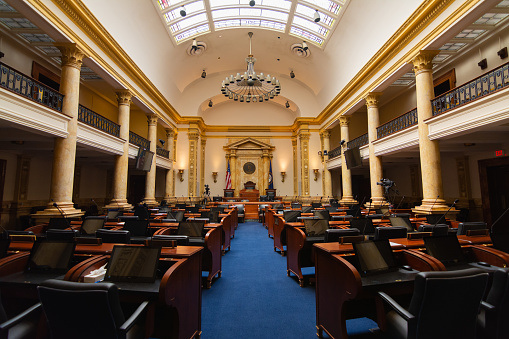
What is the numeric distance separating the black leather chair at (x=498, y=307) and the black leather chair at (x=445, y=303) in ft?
0.66

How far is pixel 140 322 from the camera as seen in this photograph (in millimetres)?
2059

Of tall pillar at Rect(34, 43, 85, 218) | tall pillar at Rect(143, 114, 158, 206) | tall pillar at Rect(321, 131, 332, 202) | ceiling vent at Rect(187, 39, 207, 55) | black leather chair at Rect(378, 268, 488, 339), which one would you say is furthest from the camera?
tall pillar at Rect(321, 131, 332, 202)

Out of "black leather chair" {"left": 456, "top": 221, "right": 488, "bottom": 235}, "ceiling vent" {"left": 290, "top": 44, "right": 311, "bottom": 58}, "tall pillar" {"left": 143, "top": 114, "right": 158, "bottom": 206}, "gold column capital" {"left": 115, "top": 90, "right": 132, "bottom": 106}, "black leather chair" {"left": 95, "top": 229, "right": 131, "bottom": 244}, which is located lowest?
"black leather chair" {"left": 95, "top": 229, "right": 131, "bottom": 244}

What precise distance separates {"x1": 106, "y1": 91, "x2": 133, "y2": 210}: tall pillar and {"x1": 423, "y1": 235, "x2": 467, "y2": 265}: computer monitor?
30.0 feet

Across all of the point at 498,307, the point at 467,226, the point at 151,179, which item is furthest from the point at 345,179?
the point at 498,307

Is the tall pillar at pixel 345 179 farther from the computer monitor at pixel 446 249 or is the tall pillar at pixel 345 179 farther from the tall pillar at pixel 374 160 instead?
the computer monitor at pixel 446 249

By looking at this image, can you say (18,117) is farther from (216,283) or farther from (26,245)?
(216,283)

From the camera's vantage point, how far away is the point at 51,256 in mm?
2430

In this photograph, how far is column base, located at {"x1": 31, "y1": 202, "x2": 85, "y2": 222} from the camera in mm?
6180

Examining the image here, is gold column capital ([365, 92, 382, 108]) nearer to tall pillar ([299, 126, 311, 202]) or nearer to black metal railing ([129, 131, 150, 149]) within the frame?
tall pillar ([299, 126, 311, 202])

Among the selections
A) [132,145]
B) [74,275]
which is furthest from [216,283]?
[132,145]

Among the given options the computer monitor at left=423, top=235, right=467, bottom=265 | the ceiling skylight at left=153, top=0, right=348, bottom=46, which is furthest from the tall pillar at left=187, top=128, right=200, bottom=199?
the computer monitor at left=423, top=235, right=467, bottom=265

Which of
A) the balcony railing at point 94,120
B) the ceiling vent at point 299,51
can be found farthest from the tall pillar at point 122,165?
the ceiling vent at point 299,51

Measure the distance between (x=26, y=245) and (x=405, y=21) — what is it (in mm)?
9973
